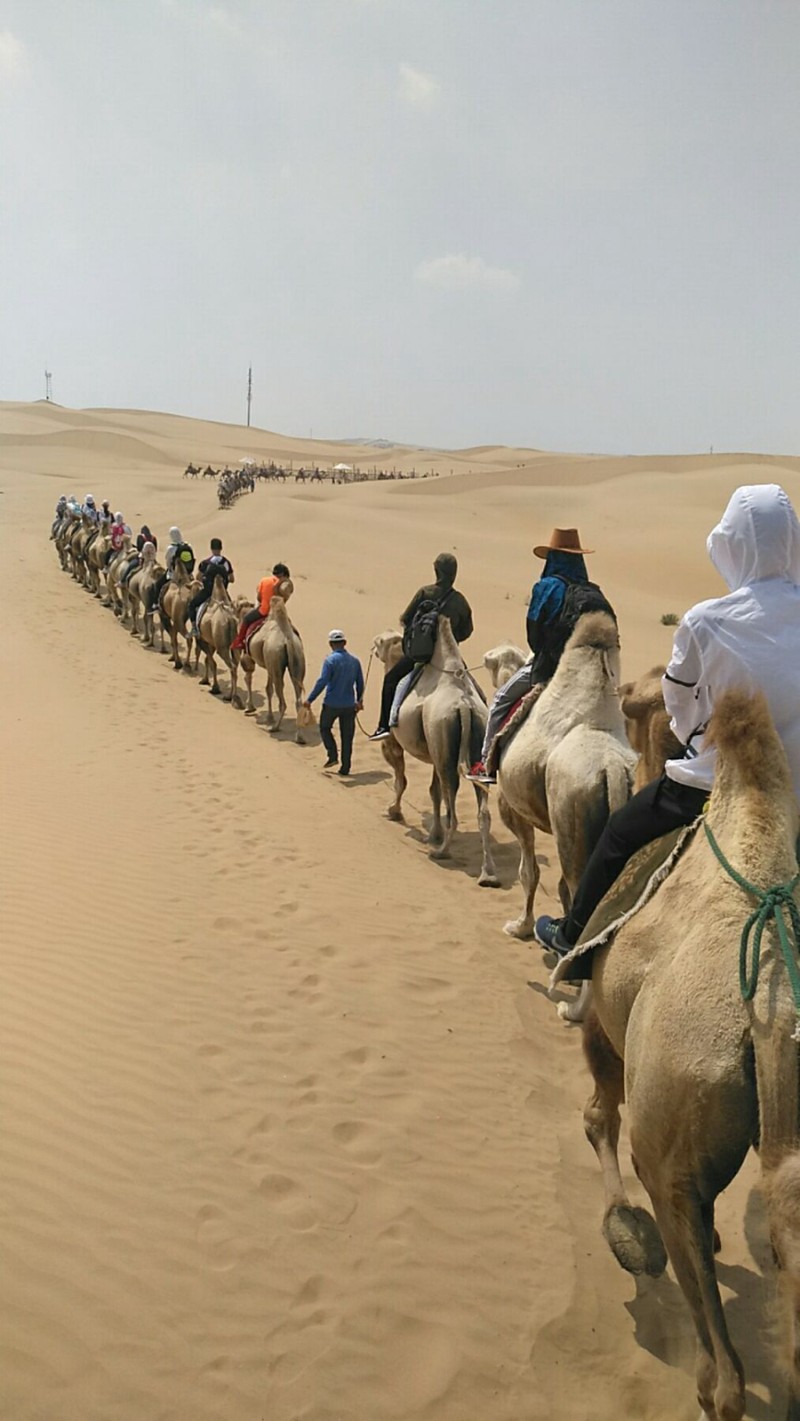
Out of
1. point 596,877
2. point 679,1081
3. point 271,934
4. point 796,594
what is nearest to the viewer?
point 679,1081

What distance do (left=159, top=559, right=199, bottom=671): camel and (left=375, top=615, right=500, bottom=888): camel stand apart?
29.5ft

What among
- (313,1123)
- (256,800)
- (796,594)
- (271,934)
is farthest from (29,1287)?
(256,800)

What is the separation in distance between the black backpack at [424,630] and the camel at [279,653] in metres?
4.24

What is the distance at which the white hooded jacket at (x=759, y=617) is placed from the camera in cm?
308

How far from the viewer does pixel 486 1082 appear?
5348 mm

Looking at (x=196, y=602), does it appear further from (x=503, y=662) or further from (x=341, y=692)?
(x=503, y=662)

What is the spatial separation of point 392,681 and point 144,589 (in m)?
11.2

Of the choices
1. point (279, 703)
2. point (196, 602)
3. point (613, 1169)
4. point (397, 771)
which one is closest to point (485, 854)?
point (397, 771)

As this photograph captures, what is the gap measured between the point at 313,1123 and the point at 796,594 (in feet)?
11.0

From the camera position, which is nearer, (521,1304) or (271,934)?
(521,1304)

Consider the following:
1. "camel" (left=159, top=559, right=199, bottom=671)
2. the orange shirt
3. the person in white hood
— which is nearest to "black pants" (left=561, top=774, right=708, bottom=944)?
the person in white hood

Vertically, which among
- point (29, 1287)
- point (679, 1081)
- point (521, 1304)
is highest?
point (679, 1081)

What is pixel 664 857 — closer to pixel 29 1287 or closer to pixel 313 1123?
pixel 313 1123

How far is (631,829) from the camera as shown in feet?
12.4
